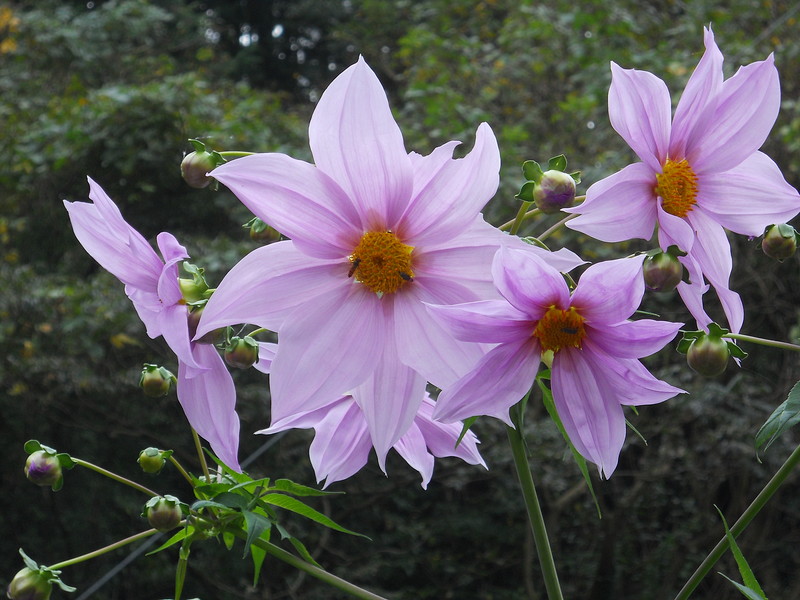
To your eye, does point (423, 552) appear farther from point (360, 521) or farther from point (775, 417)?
point (775, 417)

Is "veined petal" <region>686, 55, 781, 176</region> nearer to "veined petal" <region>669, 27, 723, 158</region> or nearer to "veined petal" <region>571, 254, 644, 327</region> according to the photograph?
"veined petal" <region>669, 27, 723, 158</region>

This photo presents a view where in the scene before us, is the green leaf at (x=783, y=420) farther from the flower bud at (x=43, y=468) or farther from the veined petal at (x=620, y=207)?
the flower bud at (x=43, y=468)

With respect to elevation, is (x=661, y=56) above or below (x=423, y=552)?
above

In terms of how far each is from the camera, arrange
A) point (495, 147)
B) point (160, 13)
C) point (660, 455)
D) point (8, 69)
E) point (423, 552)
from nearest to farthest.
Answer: point (495, 147)
point (660, 455)
point (423, 552)
point (8, 69)
point (160, 13)

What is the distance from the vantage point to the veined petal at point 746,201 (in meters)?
0.56

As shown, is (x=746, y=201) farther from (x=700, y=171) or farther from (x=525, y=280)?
(x=525, y=280)

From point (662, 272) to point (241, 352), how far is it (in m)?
0.25

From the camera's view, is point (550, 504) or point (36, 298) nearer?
point (36, 298)

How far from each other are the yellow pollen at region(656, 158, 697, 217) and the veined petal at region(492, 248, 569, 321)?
0.11m

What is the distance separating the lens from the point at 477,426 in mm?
2961

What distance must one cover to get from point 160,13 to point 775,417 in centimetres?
507

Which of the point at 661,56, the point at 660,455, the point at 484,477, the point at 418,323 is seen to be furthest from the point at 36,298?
the point at 418,323

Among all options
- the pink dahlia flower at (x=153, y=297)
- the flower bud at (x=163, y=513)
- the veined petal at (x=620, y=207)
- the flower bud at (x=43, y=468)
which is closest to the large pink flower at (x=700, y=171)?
the veined petal at (x=620, y=207)

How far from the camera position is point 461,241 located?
484 mm
